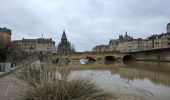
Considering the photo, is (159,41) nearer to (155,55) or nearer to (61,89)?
(155,55)

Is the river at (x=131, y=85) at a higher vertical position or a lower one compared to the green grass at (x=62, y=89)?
lower

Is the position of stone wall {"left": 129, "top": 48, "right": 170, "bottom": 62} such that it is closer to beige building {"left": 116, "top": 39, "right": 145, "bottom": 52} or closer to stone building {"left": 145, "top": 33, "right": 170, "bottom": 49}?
stone building {"left": 145, "top": 33, "right": 170, "bottom": 49}

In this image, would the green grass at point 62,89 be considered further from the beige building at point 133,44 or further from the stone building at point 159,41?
the beige building at point 133,44

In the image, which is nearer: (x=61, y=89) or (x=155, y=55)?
(x=61, y=89)

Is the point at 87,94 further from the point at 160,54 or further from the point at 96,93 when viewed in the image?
the point at 160,54

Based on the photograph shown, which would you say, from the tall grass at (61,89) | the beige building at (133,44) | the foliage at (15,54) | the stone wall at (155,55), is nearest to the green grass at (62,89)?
the tall grass at (61,89)

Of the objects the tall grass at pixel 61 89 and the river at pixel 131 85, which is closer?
the tall grass at pixel 61 89

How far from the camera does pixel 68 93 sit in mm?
6480

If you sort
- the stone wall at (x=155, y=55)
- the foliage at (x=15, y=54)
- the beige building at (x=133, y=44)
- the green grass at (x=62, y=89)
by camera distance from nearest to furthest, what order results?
the green grass at (x=62, y=89) → the foliage at (x=15, y=54) → the stone wall at (x=155, y=55) → the beige building at (x=133, y=44)

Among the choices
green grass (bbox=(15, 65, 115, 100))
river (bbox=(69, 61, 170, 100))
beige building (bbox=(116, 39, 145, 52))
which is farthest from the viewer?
beige building (bbox=(116, 39, 145, 52))

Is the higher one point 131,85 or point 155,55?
point 155,55

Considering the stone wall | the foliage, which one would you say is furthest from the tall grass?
the stone wall

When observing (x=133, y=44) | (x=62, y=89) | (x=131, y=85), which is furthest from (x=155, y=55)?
(x=62, y=89)

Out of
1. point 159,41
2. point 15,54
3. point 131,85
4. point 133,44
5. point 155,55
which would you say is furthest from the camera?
point 133,44
